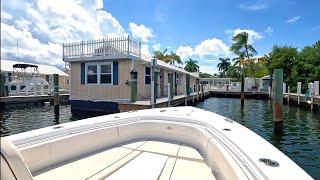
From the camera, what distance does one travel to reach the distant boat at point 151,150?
6.62 ft

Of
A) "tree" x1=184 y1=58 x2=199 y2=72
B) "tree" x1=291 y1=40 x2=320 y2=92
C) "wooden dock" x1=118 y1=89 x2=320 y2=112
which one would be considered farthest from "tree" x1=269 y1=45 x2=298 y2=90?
"tree" x1=184 y1=58 x2=199 y2=72

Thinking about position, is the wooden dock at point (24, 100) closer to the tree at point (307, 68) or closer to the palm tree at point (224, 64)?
the tree at point (307, 68)

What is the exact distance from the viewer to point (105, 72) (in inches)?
518

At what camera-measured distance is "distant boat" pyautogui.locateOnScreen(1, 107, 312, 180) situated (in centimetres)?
202

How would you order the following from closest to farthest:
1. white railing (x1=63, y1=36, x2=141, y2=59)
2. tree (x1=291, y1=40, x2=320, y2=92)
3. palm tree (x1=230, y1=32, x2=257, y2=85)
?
white railing (x1=63, y1=36, x2=141, y2=59)
tree (x1=291, y1=40, x2=320, y2=92)
palm tree (x1=230, y1=32, x2=257, y2=85)

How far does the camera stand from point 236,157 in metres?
2.10

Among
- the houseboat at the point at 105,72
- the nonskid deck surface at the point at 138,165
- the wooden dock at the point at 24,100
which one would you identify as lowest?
the wooden dock at the point at 24,100

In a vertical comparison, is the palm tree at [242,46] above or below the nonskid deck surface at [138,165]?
above

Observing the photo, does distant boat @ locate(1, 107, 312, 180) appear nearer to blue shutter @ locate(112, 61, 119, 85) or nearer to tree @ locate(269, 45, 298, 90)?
blue shutter @ locate(112, 61, 119, 85)

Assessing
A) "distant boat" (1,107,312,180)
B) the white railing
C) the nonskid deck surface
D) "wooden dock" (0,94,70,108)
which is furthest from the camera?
"wooden dock" (0,94,70,108)

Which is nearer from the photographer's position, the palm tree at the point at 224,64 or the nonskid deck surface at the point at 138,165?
the nonskid deck surface at the point at 138,165

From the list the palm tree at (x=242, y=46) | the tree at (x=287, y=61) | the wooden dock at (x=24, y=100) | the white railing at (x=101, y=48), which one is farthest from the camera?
the palm tree at (x=242, y=46)

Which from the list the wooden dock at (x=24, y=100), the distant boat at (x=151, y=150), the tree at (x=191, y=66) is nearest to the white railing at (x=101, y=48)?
the wooden dock at (x=24, y=100)

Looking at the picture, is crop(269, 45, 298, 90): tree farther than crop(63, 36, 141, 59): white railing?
Yes
